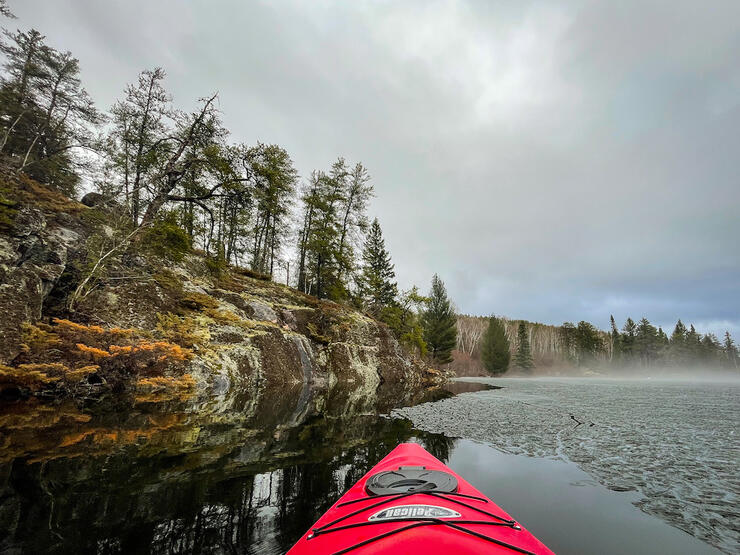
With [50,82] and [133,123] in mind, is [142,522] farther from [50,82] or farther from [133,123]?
[50,82]

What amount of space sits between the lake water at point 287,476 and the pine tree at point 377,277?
2265 cm

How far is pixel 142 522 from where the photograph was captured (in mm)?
2490

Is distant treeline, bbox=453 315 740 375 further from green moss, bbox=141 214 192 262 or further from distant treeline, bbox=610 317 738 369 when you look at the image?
green moss, bbox=141 214 192 262

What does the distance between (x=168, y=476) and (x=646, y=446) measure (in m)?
7.31

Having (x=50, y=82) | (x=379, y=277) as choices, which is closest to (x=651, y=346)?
(x=379, y=277)

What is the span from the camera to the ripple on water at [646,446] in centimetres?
291

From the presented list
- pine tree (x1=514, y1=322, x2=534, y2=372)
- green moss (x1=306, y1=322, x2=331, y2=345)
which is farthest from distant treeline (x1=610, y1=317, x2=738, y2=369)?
green moss (x1=306, y1=322, x2=331, y2=345)

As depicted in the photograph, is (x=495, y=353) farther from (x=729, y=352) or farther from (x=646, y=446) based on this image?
(x=729, y=352)

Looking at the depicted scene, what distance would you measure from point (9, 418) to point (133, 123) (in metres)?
15.6

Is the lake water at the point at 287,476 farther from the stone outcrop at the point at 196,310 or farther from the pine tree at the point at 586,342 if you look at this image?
the pine tree at the point at 586,342

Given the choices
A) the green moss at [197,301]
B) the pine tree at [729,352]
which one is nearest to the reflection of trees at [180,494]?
the green moss at [197,301]

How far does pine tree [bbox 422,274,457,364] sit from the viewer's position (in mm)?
39906

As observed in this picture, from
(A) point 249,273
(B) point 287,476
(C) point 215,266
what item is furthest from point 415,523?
(A) point 249,273

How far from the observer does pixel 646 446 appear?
5.12 metres
